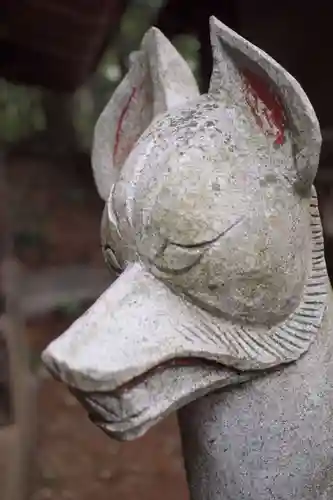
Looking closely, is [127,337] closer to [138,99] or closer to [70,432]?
[138,99]

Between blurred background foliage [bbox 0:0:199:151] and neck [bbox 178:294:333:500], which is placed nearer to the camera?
neck [bbox 178:294:333:500]

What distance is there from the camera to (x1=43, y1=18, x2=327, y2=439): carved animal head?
1.80 feet

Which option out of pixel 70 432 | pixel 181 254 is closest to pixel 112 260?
pixel 181 254

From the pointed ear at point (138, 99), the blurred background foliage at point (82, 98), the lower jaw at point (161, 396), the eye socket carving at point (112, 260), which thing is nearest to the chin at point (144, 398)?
the lower jaw at point (161, 396)

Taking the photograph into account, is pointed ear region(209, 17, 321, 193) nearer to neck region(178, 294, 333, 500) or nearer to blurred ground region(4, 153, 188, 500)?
neck region(178, 294, 333, 500)

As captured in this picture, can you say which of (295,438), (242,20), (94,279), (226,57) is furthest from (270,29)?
(94,279)

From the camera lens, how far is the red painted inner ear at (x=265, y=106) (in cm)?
59

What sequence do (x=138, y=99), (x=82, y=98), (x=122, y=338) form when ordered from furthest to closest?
(x=82, y=98)
(x=138, y=99)
(x=122, y=338)

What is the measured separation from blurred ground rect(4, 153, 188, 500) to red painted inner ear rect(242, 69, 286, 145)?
49.9 inches

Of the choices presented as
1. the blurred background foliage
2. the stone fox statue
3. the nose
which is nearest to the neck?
the stone fox statue

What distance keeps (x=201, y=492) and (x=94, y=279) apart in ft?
8.47

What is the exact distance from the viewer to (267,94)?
589 millimetres

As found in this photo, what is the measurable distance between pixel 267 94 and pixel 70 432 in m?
1.75

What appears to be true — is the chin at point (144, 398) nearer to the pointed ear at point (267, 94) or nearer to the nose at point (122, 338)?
the nose at point (122, 338)
